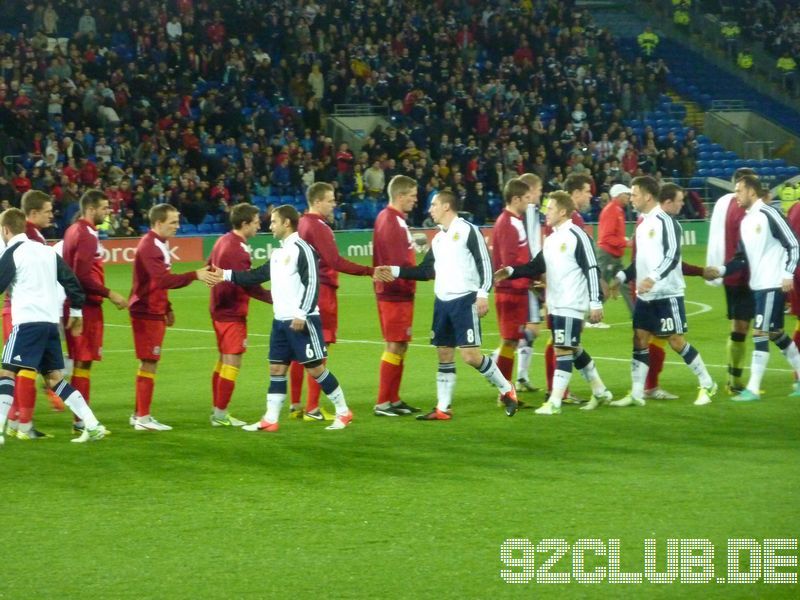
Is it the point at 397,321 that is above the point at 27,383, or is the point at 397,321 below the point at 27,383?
above

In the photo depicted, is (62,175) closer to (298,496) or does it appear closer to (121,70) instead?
(121,70)

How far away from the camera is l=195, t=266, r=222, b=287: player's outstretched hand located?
991 cm

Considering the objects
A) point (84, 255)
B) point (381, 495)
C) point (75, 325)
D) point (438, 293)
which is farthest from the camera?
point (438, 293)

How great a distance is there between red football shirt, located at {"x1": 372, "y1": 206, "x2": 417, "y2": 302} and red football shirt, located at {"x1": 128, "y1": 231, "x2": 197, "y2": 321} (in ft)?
5.64

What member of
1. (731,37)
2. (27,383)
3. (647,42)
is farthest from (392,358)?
(731,37)

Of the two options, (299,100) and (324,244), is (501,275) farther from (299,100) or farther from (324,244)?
(299,100)

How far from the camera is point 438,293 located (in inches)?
418

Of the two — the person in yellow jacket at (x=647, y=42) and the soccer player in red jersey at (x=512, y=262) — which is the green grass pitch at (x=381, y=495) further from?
the person in yellow jacket at (x=647, y=42)

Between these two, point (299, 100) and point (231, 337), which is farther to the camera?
point (299, 100)

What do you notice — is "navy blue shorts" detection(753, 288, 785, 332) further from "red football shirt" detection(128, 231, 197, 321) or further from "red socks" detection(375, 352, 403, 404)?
"red football shirt" detection(128, 231, 197, 321)

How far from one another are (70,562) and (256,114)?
27404 millimetres

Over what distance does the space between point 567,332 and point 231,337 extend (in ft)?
9.09

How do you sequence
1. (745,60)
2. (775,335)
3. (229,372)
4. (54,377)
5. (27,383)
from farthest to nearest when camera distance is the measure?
(745,60) → (775,335) → (229,372) → (27,383) → (54,377)

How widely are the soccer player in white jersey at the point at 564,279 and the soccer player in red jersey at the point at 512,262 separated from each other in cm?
56
